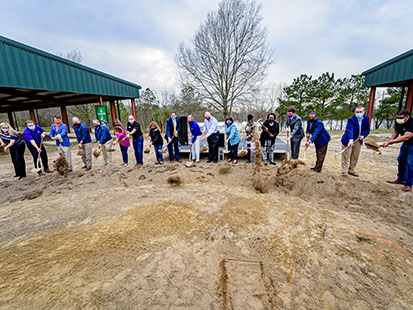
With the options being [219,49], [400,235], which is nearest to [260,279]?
[400,235]

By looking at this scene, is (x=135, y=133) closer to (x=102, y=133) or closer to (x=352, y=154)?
(x=102, y=133)

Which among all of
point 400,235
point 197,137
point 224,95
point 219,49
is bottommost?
point 400,235

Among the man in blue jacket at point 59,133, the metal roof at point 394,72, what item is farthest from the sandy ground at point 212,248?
the metal roof at point 394,72

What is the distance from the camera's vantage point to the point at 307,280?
1724mm

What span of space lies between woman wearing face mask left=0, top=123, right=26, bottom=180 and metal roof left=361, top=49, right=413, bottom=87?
51.9 feet

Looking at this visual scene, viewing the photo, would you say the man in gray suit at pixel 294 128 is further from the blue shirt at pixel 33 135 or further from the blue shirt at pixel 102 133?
the blue shirt at pixel 33 135

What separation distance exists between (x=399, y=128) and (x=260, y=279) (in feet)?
14.6

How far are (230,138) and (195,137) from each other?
1123 millimetres

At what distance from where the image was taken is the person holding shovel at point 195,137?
6020mm

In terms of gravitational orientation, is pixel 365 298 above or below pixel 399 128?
below

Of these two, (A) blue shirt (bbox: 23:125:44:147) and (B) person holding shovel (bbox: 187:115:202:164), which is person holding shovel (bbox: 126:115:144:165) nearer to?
(B) person holding shovel (bbox: 187:115:202:164)

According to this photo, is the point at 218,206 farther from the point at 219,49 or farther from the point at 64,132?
the point at 219,49

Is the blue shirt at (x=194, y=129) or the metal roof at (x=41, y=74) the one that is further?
the metal roof at (x=41, y=74)

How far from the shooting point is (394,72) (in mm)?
10117
